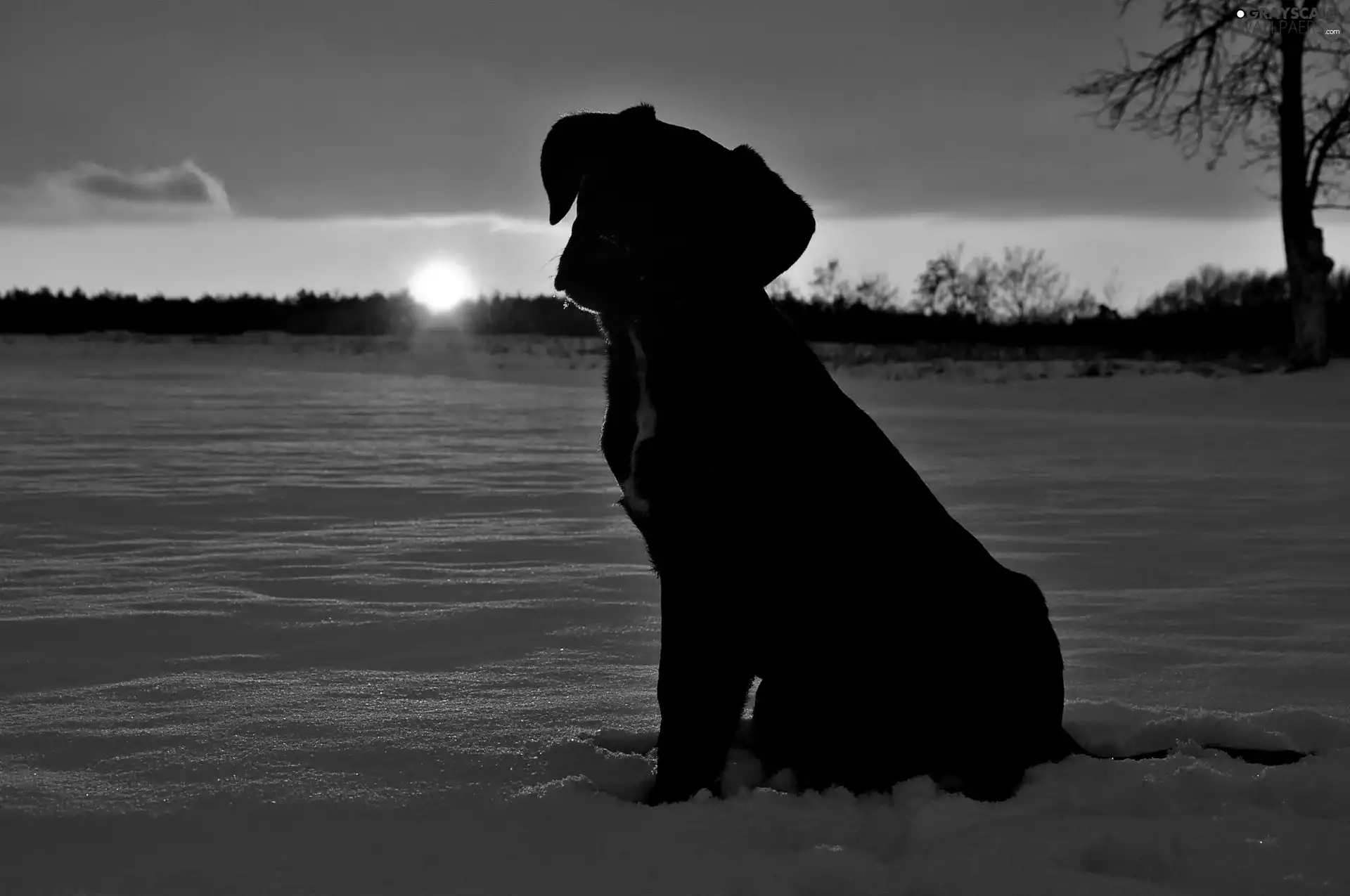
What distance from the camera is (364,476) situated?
742cm

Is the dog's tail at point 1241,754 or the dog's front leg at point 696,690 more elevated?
the dog's front leg at point 696,690

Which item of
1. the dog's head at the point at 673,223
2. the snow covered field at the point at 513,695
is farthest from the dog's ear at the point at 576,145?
the snow covered field at the point at 513,695

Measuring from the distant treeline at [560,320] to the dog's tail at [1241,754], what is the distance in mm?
24248

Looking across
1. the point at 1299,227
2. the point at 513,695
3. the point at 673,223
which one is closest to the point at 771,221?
the point at 673,223

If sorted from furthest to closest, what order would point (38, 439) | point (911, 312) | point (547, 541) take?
point (911, 312) → point (38, 439) → point (547, 541)

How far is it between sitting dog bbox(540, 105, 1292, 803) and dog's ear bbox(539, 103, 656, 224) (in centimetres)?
40

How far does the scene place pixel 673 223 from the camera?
249 cm

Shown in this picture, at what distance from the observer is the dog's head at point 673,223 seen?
2.42m

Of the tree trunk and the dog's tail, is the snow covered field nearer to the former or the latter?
the dog's tail

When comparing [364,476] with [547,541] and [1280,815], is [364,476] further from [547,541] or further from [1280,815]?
[1280,815]

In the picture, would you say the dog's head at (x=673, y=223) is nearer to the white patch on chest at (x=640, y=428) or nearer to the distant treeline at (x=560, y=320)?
the white patch on chest at (x=640, y=428)

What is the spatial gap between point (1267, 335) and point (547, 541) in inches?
940

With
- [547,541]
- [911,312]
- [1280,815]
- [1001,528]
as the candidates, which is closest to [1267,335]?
[911,312]

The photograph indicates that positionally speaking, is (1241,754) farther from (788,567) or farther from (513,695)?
(513,695)
